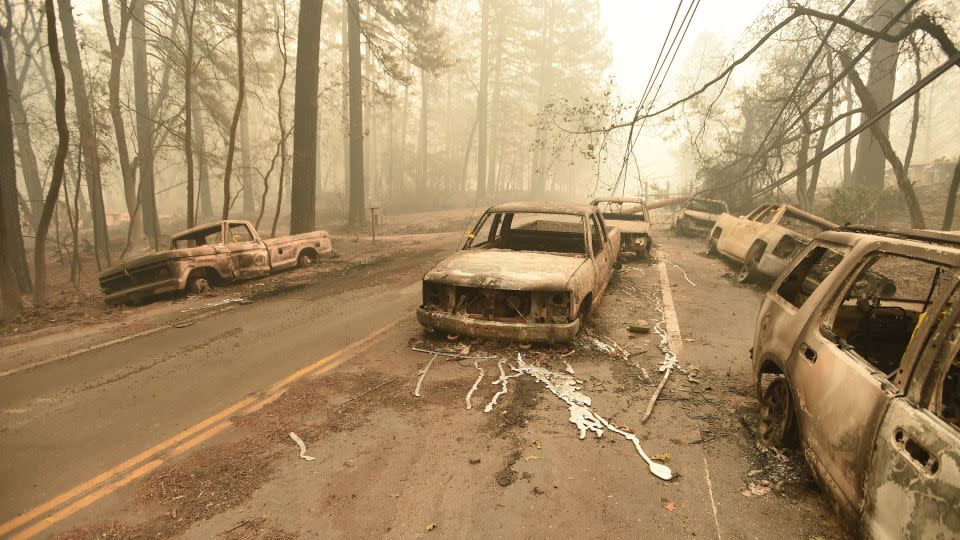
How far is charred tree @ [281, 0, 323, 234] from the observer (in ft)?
44.3

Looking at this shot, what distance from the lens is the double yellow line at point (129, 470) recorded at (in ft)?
9.15

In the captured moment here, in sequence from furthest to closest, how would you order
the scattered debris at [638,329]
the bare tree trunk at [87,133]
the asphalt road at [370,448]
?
the bare tree trunk at [87,133] < the scattered debris at [638,329] < the asphalt road at [370,448]

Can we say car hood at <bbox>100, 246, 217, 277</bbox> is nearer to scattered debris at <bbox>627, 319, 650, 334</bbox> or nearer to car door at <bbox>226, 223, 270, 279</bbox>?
car door at <bbox>226, 223, 270, 279</bbox>

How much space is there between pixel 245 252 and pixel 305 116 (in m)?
6.00

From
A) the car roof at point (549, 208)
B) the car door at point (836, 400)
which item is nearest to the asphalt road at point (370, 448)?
the car door at point (836, 400)

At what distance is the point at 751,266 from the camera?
9.08 meters

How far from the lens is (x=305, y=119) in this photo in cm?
1358

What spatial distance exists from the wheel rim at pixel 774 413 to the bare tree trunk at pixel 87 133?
1537 cm

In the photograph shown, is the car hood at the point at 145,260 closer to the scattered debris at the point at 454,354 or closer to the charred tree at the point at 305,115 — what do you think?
the scattered debris at the point at 454,354

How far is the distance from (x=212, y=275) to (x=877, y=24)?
21.7 meters

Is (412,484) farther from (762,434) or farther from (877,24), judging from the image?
(877,24)

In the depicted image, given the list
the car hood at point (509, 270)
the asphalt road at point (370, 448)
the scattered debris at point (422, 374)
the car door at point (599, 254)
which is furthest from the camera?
the car door at point (599, 254)

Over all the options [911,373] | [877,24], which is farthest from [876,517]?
[877,24]

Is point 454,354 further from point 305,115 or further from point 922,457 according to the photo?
point 305,115
